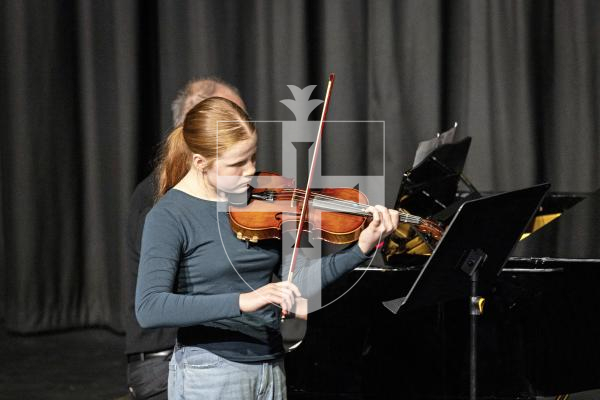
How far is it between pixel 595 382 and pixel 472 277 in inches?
37.8

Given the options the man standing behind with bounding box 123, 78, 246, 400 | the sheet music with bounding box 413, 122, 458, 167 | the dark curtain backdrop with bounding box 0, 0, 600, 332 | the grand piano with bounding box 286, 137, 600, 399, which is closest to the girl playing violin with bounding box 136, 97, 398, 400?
the man standing behind with bounding box 123, 78, 246, 400

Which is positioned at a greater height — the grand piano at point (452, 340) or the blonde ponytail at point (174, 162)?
the blonde ponytail at point (174, 162)

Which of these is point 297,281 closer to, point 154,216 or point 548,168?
point 154,216

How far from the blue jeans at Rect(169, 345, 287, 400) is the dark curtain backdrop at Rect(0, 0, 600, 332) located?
261cm

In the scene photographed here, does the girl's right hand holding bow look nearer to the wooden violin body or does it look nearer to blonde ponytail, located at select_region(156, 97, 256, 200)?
the wooden violin body

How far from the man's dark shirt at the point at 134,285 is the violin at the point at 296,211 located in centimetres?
60

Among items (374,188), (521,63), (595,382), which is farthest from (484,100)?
(595,382)

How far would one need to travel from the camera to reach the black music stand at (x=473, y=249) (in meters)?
1.88

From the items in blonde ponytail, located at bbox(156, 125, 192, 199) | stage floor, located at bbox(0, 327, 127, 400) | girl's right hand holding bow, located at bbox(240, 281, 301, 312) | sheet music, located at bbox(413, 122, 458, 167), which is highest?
sheet music, located at bbox(413, 122, 458, 167)

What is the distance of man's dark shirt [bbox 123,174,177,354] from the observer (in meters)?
2.28

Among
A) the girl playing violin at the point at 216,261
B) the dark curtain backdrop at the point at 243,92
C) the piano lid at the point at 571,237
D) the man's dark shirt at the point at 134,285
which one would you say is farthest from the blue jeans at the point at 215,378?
the dark curtain backdrop at the point at 243,92

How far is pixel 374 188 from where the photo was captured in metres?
3.80

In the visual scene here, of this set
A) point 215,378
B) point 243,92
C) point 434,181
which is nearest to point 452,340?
point 434,181

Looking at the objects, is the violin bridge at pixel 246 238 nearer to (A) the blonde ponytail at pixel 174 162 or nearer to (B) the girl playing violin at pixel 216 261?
(B) the girl playing violin at pixel 216 261
